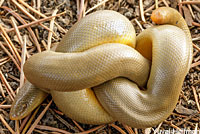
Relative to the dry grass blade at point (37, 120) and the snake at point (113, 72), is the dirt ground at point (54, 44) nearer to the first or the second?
the dry grass blade at point (37, 120)

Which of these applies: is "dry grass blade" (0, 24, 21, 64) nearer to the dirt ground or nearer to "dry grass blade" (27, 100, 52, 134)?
the dirt ground

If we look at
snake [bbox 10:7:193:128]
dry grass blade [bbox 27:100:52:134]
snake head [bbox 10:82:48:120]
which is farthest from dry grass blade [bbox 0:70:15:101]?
snake [bbox 10:7:193:128]

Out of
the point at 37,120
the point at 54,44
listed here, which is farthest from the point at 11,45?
the point at 37,120

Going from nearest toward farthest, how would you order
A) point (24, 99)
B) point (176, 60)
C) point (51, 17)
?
1. point (176, 60)
2. point (24, 99)
3. point (51, 17)

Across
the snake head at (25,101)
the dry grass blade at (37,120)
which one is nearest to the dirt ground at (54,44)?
the dry grass blade at (37,120)

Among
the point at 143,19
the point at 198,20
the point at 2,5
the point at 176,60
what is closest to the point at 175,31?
the point at 176,60

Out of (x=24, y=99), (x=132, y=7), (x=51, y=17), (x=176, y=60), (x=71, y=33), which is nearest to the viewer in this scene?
(x=176, y=60)

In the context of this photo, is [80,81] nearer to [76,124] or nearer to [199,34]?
[76,124]
